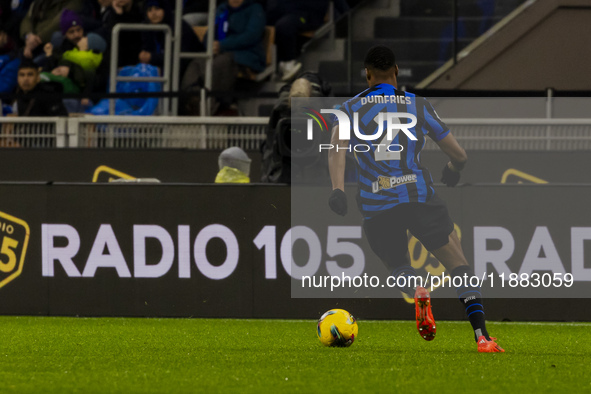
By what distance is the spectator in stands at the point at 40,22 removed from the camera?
→ 618 inches

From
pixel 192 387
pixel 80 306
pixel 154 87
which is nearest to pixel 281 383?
pixel 192 387

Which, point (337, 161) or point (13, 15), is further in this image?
point (13, 15)

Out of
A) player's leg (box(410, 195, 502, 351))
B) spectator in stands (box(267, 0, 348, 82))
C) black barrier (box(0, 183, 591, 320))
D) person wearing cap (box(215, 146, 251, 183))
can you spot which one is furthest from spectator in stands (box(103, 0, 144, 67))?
player's leg (box(410, 195, 502, 351))

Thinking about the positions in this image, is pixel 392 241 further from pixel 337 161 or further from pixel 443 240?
pixel 337 161

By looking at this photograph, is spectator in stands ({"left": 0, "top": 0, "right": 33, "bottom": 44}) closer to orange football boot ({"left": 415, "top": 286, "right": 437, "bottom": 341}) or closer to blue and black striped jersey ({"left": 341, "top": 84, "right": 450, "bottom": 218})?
blue and black striped jersey ({"left": 341, "top": 84, "right": 450, "bottom": 218})

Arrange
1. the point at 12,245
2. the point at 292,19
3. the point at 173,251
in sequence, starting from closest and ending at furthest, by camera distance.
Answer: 1. the point at 173,251
2. the point at 12,245
3. the point at 292,19

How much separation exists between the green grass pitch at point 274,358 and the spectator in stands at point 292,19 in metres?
6.37

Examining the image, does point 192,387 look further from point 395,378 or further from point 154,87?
point 154,87

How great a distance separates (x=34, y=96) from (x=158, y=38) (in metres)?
2.05

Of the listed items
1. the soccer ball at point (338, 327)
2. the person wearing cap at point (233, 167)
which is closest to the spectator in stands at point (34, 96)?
the person wearing cap at point (233, 167)

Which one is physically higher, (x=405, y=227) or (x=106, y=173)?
(x=106, y=173)

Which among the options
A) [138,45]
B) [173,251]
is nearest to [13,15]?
[138,45]

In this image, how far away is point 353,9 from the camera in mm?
14773

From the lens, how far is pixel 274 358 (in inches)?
255
